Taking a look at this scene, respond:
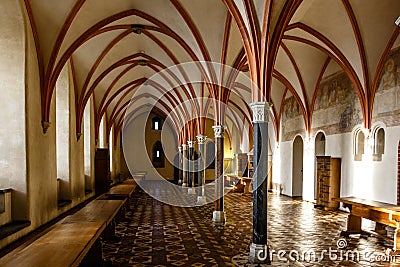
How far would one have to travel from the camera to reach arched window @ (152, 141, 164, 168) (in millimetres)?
30766

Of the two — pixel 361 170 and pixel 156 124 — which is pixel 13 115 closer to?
pixel 361 170

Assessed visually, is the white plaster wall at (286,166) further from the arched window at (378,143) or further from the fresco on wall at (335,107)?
the arched window at (378,143)

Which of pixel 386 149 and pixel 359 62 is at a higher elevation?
pixel 359 62

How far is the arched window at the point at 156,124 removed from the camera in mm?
30688

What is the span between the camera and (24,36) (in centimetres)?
833

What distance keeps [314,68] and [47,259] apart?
41.5 ft

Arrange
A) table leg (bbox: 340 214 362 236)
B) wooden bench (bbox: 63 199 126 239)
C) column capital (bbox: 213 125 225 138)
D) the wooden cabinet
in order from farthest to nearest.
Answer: the wooden cabinet < column capital (bbox: 213 125 225 138) < table leg (bbox: 340 214 362 236) < wooden bench (bbox: 63 199 126 239)

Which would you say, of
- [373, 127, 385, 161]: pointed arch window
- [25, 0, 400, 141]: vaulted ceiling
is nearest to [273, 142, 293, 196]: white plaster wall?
[25, 0, 400, 141]: vaulted ceiling

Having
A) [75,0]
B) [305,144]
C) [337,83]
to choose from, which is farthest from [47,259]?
[305,144]

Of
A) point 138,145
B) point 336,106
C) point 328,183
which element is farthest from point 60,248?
point 138,145

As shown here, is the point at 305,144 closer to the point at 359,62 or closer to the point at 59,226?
the point at 359,62

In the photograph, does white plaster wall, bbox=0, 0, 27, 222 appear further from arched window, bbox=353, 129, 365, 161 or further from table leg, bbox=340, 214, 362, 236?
→ arched window, bbox=353, 129, 365, 161

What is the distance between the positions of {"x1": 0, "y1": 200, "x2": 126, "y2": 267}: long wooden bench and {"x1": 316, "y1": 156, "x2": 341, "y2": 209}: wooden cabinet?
8.56m
